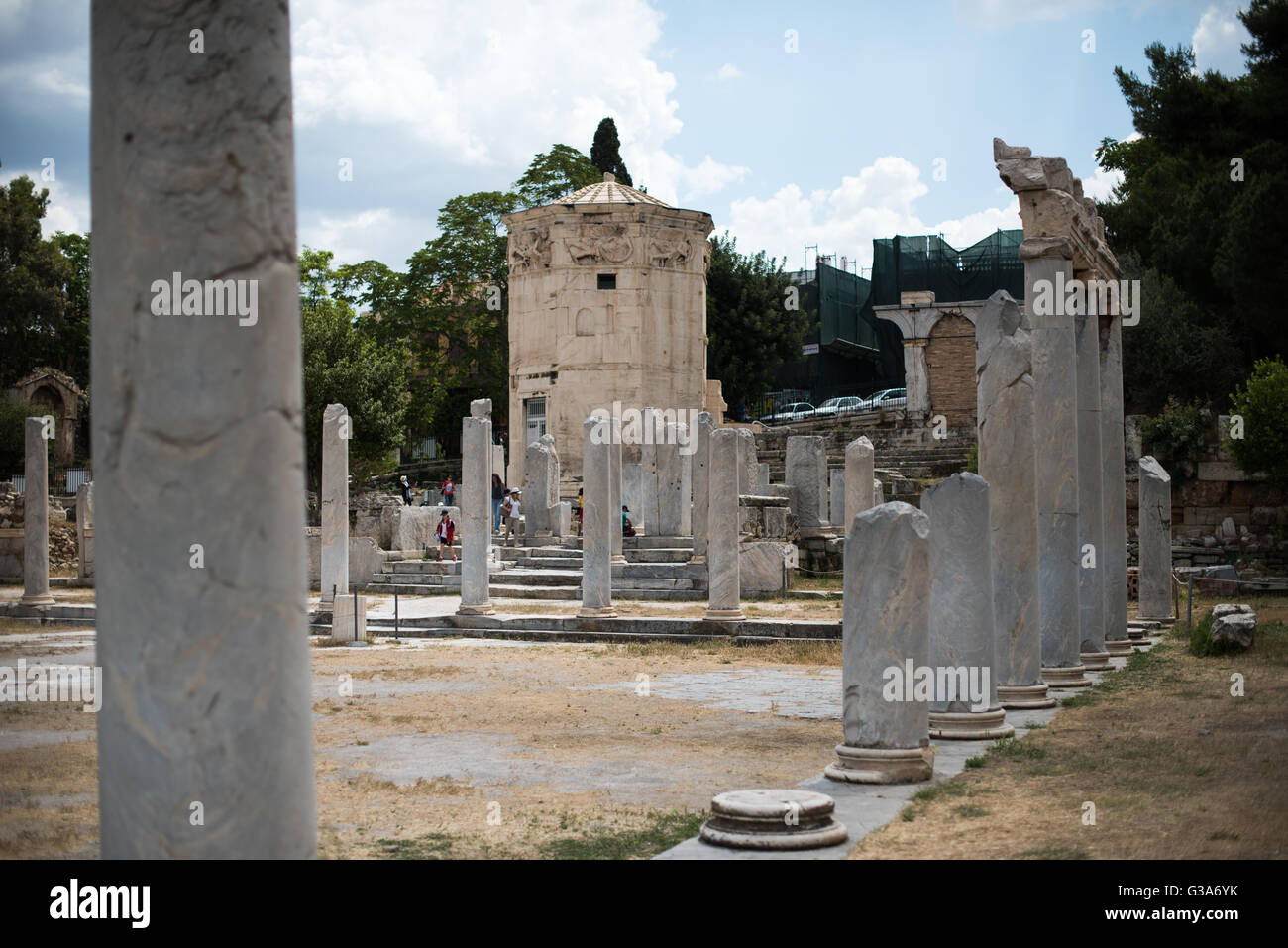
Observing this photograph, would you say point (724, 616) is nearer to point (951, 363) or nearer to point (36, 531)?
point (36, 531)

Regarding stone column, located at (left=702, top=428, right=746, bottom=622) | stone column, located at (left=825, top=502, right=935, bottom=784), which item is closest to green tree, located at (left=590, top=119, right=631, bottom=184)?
stone column, located at (left=702, top=428, right=746, bottom=622)

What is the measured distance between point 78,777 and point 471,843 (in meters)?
3.38

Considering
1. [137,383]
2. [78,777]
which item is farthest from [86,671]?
[137,383]

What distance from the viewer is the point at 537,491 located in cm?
2998

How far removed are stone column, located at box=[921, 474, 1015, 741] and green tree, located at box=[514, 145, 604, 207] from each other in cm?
4040

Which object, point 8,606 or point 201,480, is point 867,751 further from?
point 8,606

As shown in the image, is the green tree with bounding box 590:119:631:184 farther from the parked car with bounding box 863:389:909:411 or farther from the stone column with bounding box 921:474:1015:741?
the stone column with bounding box 921:474:1015:741

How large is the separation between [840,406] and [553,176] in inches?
554

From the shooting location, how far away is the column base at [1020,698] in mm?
10922

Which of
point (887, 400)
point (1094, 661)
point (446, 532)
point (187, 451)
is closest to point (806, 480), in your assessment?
point (446, 532)

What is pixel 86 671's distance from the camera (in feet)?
49.3

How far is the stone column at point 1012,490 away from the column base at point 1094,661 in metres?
2.81

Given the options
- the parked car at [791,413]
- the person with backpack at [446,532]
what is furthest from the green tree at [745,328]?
the person with backpack at [446,532]

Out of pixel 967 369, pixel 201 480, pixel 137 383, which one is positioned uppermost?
pixel 967 369
